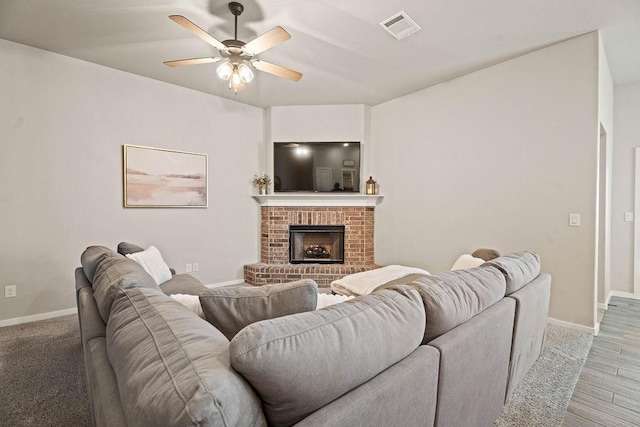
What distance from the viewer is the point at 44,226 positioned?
10.6 feet

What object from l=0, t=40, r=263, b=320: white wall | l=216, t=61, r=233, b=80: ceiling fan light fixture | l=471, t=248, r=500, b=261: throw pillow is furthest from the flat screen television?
l=471, t=248, r=500, b=261: throw pillow

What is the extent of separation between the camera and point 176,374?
2.28ft

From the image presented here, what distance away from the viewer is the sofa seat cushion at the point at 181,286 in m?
2.49

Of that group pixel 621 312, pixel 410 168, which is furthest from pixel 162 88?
pixel 621 312

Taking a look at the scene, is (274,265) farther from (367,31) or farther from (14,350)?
(367,31)

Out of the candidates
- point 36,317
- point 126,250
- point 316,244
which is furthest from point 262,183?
point 36,317

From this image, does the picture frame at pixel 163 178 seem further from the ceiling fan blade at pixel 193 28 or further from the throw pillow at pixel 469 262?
the throw pillow at pixel 469 262

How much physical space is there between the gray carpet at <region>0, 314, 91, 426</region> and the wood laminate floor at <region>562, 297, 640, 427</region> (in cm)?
279

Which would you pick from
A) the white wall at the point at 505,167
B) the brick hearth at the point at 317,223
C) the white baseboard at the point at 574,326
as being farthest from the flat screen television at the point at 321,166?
the white baseboard at the point at 574,326

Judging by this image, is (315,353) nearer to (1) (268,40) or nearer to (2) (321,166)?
(1) (268,40)

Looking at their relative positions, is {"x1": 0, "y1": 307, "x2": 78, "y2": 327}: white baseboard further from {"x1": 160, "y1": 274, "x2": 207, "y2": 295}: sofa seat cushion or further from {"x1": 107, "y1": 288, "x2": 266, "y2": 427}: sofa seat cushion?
{"x1": 107, "y1": 288, "x2": 266, "y2": 427}: sofa seat cushion

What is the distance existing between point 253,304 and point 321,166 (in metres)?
3.90

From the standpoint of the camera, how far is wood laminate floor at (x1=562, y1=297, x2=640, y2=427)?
1.81m

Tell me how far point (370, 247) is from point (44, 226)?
4.00 meters
